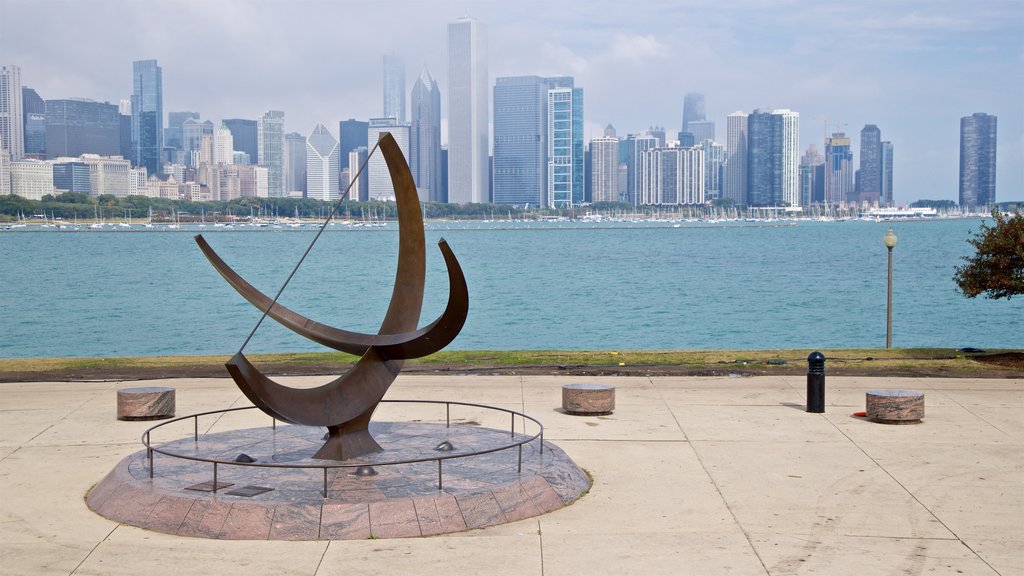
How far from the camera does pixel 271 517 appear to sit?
335 inches

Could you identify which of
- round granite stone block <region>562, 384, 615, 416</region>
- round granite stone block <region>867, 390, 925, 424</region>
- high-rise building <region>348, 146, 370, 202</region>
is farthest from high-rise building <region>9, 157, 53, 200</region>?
round granite stone block <region>867, 390, 925, 424</region>

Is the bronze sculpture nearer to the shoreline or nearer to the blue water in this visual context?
the shoreline

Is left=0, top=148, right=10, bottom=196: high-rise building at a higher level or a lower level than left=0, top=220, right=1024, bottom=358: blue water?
higher

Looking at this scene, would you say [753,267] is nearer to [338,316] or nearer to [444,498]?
[338,316]

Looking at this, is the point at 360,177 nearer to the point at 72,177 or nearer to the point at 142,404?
the point at 72,177

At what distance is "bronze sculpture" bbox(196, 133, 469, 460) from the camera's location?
31.4ft

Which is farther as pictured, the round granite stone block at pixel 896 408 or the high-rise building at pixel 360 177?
the high-rise building at pixel 360 177

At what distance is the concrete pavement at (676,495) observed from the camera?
790 centimetres

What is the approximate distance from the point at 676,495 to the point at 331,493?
2.91 metres

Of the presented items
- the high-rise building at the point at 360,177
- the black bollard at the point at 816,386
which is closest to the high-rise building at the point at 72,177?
the high-rise building at the point at 360,177

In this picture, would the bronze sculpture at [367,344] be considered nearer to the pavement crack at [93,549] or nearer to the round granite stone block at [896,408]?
the pavement crack at [93,549]

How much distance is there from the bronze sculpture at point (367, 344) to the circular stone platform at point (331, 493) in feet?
1.33

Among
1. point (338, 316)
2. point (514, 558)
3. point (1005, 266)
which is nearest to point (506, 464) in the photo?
point (514, 558)

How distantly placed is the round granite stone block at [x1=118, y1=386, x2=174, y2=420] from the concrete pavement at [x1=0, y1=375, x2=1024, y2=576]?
0.22 metres
